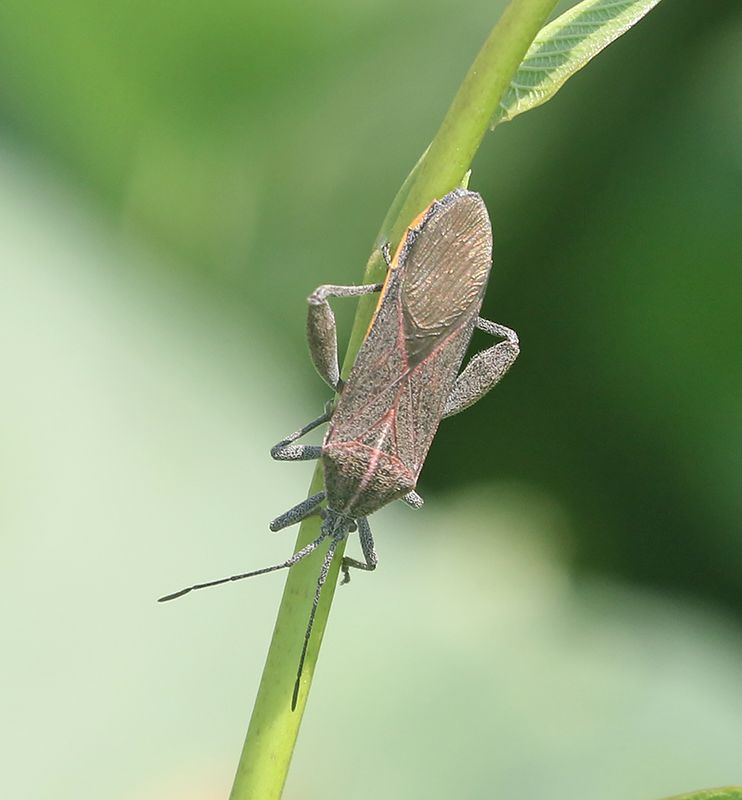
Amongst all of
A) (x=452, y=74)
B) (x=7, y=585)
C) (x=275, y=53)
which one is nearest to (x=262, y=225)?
(x=275, y=53)

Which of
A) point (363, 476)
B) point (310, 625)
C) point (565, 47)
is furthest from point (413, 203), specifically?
point (363, 476)

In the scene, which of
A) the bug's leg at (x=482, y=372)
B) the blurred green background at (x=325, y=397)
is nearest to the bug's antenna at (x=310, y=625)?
the bug's leg at (x=482, y=372)

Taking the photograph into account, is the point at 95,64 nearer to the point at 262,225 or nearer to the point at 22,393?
the point at 262,225

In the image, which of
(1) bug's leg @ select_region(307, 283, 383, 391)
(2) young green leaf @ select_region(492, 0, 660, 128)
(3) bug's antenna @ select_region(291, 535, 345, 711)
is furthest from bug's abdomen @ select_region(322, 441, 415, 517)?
(2) young green leaf @ select_region(492, 0, 660, 128)

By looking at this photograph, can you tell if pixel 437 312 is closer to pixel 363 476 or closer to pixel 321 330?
pixel 321 330

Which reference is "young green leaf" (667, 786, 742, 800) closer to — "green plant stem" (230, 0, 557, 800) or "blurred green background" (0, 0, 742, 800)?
"green plant stem" (230, 0, 557, 800)

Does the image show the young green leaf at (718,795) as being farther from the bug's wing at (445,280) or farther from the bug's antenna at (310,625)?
the bug's wing at (445,280)
